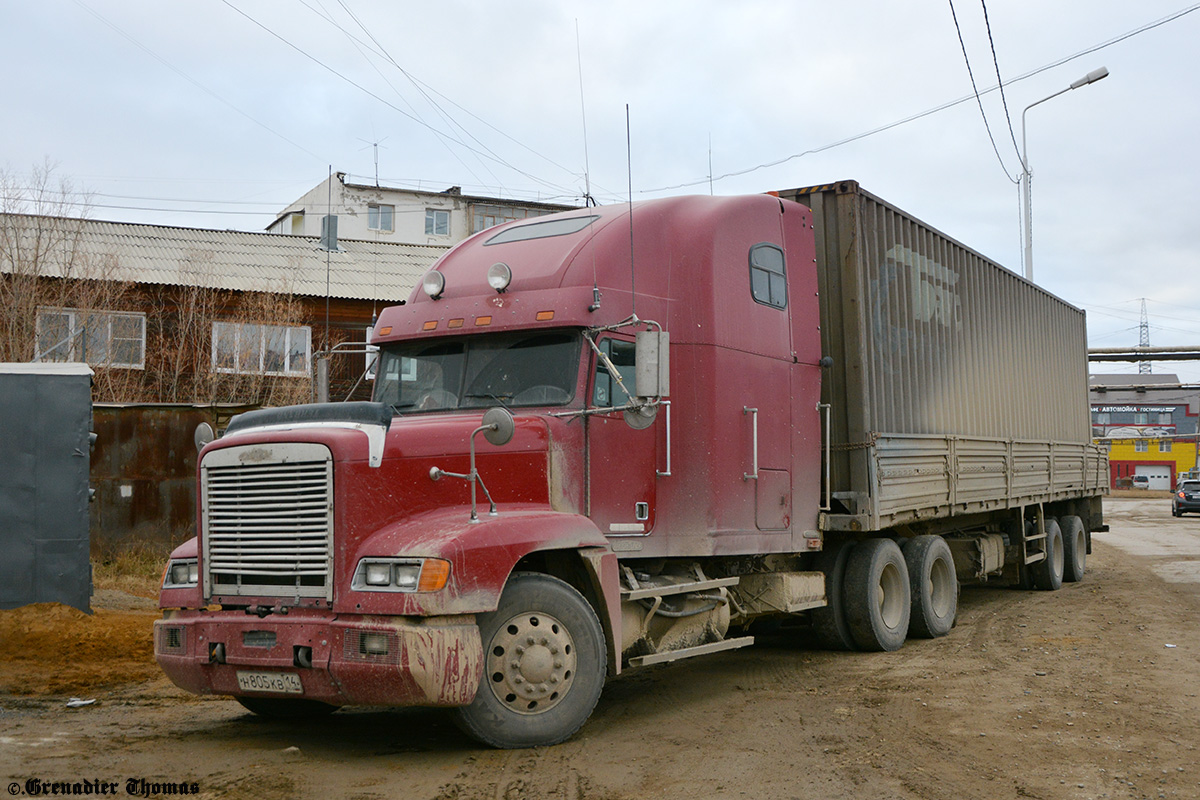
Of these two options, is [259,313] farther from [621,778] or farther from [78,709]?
[621,778]

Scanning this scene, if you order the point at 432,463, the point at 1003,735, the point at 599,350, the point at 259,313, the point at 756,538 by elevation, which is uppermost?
the point at 259,313

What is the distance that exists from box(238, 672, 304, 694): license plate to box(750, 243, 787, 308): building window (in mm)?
4695

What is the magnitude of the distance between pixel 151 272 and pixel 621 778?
996 inches

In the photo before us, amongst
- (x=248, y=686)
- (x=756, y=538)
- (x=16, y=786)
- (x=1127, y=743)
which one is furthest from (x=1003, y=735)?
(x=16, y=786)

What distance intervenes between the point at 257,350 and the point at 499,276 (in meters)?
20.0

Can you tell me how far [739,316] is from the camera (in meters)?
8.67

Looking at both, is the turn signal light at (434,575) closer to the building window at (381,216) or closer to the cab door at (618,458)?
the cab door at (618,458)

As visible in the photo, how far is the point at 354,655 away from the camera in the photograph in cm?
599

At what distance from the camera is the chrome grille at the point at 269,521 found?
630 centimetres

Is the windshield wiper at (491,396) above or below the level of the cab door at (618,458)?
above

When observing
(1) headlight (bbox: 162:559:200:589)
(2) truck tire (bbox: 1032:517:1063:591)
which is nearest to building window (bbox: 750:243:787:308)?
(1) headlight (bbox: 162:559:200:589)

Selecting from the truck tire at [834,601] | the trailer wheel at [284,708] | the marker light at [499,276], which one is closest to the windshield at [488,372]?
the marker light at [499,276]

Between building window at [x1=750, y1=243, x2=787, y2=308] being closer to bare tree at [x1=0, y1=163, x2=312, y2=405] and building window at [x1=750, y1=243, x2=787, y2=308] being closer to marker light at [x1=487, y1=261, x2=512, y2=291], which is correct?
marker light at [x1=487, y1=261, x2=512, y2=291]

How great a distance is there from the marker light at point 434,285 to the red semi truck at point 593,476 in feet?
0.05
